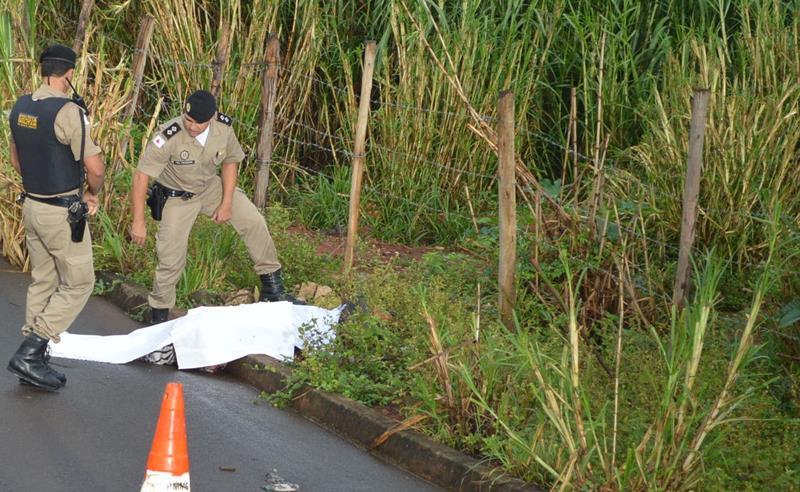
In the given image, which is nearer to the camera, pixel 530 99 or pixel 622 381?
pixel 622 381

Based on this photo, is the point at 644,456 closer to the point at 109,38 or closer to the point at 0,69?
the point at 0,69

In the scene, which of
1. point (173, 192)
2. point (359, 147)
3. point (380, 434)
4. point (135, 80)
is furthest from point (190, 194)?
point (380, 434)

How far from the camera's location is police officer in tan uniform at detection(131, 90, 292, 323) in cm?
912

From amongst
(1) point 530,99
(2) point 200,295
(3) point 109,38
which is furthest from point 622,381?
(3) point 109,38

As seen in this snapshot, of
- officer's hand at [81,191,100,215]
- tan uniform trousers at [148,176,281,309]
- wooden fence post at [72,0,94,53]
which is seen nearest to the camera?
officer's hand at [81,191,100,215]

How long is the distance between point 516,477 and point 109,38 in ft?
35.3

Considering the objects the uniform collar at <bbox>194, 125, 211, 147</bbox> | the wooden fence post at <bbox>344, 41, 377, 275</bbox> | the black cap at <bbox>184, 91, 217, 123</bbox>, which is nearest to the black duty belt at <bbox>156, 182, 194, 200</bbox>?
the uniform collar at <bbox>194, 125, 211, 147</bbox>

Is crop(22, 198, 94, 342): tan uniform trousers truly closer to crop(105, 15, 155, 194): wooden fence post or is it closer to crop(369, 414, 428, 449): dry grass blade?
crop(369, 414, 428, 449): dry grass blade

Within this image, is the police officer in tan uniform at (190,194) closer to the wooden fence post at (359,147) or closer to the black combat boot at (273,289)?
the black combat boot at (273,289)

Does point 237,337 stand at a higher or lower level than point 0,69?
lower

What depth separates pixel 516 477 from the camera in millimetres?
6062

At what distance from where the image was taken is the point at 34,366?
7660mm

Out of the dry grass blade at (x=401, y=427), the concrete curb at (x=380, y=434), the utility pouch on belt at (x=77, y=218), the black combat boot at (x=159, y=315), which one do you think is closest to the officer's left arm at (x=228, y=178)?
the black combat boot at (x=159, y=315)

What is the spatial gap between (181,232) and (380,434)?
10.3ft
